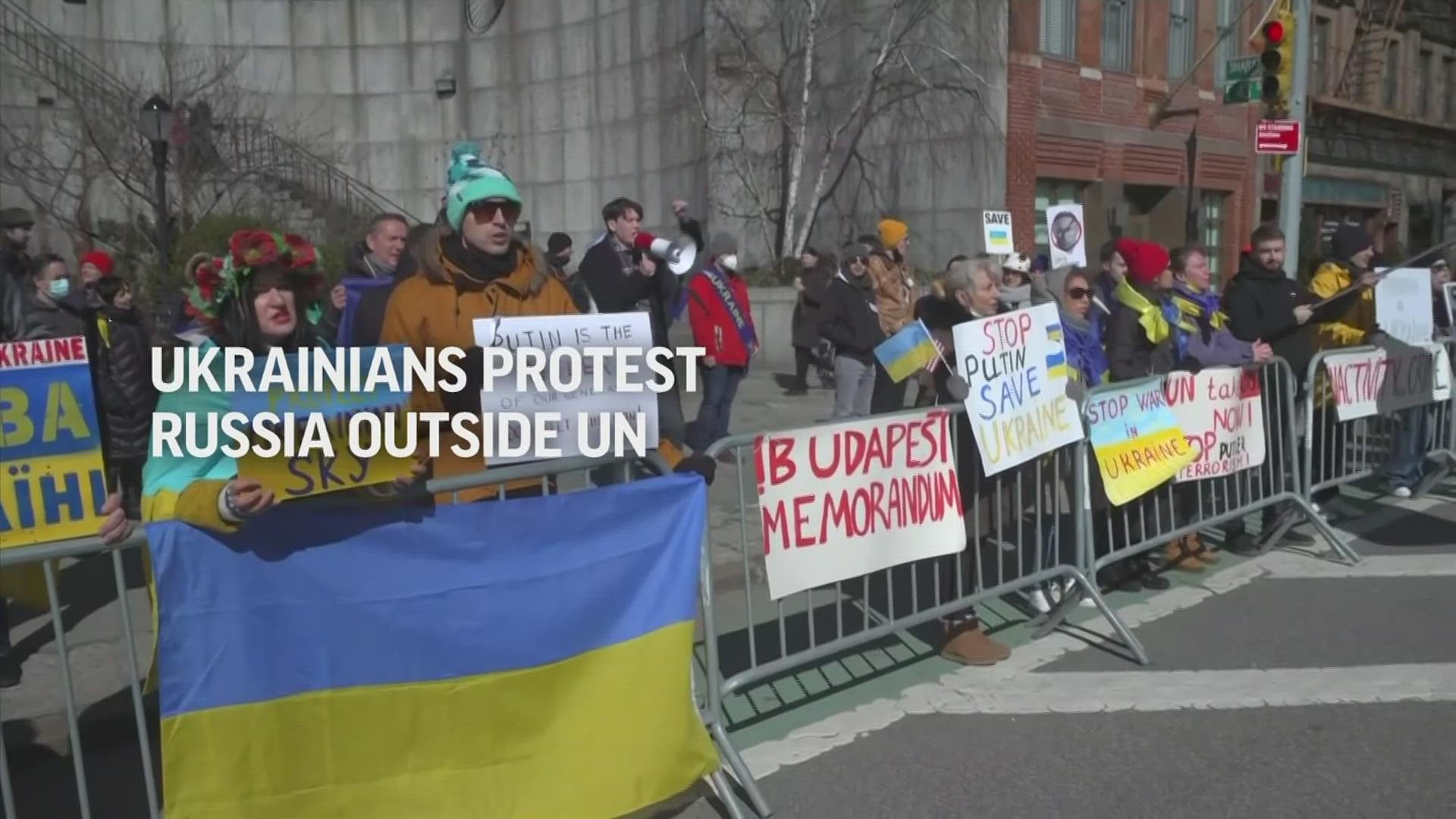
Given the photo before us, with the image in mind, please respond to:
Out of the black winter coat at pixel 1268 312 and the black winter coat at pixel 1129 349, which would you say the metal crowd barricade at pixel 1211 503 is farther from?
the black winter coat at pixel 1129 349

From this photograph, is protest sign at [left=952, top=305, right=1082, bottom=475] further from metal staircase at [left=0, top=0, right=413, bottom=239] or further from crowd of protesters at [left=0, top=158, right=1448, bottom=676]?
metal staircase at [left=0, top=0, right=413, bottom=239]

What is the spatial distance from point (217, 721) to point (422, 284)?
1612mm

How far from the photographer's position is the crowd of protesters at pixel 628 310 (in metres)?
3.54

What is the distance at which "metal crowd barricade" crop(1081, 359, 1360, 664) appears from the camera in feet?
19.9

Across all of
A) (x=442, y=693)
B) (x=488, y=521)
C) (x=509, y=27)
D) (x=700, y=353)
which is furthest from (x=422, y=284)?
(x=509, y=27)

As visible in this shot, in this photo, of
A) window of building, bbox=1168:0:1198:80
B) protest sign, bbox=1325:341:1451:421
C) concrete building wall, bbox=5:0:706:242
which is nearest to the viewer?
protest sign, bbox=1325:341:1451:421

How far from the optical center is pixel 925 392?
6.04m

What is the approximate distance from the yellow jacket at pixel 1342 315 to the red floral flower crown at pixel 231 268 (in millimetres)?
7203

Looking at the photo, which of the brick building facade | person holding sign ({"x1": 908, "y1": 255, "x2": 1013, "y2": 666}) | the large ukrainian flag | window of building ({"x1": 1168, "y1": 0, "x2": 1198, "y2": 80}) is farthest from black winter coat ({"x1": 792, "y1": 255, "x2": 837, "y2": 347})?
window of building ({"x1": 1168, "y1": 0, "x2": 1198, "y2": 80})

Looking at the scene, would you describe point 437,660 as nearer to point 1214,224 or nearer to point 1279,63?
point 1279,63

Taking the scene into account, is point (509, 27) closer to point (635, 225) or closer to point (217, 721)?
point (635, 225)

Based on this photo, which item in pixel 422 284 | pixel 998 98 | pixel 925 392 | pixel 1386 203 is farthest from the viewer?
pixel 1386 203

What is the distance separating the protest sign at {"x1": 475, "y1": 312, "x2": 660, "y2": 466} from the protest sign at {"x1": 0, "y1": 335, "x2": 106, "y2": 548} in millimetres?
1991

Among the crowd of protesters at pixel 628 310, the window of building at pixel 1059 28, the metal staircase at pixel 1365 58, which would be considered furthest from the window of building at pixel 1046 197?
the metal staircase at pixel 1365 58
